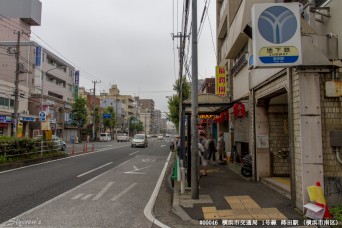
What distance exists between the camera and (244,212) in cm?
684

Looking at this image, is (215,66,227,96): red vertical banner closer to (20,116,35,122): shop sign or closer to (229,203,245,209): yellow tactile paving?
(229,203,245,209): yellow tactile paving

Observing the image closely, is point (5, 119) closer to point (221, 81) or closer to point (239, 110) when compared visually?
point (221, 81)

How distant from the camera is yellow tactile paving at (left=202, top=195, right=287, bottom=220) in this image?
21.2 feet

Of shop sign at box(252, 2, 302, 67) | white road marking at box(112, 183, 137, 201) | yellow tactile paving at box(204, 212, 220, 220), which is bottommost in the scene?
white road marking at box(112, 183, 137, 201)

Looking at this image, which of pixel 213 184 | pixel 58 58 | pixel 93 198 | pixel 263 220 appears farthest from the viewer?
pixel 58 58

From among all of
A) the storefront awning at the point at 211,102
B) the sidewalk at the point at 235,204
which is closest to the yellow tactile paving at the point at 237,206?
the sidewalk at the point at 235,204

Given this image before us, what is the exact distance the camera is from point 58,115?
53688 millimetres

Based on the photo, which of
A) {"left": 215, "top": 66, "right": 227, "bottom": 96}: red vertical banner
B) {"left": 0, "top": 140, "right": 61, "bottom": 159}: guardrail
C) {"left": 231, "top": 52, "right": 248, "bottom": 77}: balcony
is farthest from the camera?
{"left": 215, "top": 66, "right": 227, "bottom": 96}: red vertical banner

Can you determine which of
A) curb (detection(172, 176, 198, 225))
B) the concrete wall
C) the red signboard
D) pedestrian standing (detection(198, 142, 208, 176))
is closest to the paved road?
curb (detection(172, 176, 198, 225))

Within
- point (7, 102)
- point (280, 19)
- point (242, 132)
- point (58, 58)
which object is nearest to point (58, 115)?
point (58, 58)

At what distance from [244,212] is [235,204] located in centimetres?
78

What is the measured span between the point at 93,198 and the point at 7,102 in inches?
1324

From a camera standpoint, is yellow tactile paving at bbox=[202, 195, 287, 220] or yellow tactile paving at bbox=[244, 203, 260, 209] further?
yellow tactile paving at bbox=[244, 203, 260, 209]

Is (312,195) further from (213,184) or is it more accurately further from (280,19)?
(213,184)
